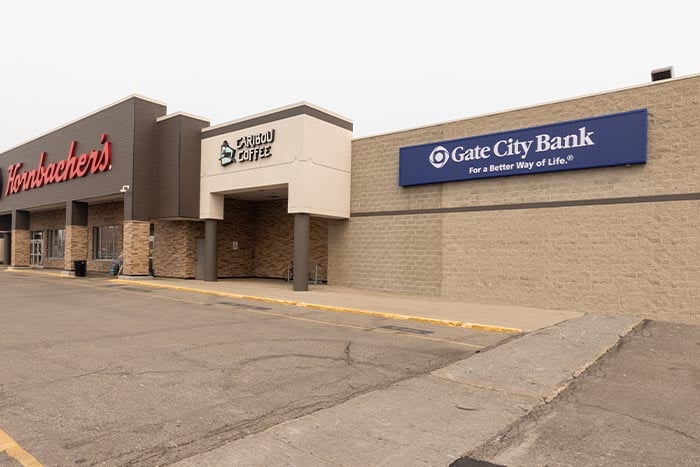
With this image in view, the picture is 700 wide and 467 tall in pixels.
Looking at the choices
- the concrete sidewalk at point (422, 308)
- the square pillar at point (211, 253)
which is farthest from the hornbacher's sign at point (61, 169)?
the concrete sidewalk at point (422, 308)

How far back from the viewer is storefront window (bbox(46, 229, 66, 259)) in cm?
3597

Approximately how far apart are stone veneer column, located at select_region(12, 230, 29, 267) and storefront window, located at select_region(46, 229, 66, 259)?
1.97 meters

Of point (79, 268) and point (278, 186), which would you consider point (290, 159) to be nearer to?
point (278, 186)

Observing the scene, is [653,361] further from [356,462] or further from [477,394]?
[356,462]

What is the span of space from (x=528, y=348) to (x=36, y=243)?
42.3 metres

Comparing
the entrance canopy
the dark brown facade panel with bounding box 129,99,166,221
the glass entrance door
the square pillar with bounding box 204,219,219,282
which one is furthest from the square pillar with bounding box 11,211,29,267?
the entrance canopy

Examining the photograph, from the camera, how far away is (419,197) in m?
18.6

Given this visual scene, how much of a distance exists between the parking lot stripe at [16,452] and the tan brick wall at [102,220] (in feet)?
91.9

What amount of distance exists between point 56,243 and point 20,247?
99.4 inches

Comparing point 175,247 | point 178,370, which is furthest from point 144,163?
point 178,370

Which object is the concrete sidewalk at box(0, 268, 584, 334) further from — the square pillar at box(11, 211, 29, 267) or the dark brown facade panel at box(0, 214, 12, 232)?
the dark brown facade panel at box(0, 214, 12, 232)

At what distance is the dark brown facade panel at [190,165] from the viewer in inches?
898

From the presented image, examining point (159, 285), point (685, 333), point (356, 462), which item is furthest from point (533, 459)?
point (159, 285)

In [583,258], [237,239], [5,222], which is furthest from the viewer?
[5,222]
